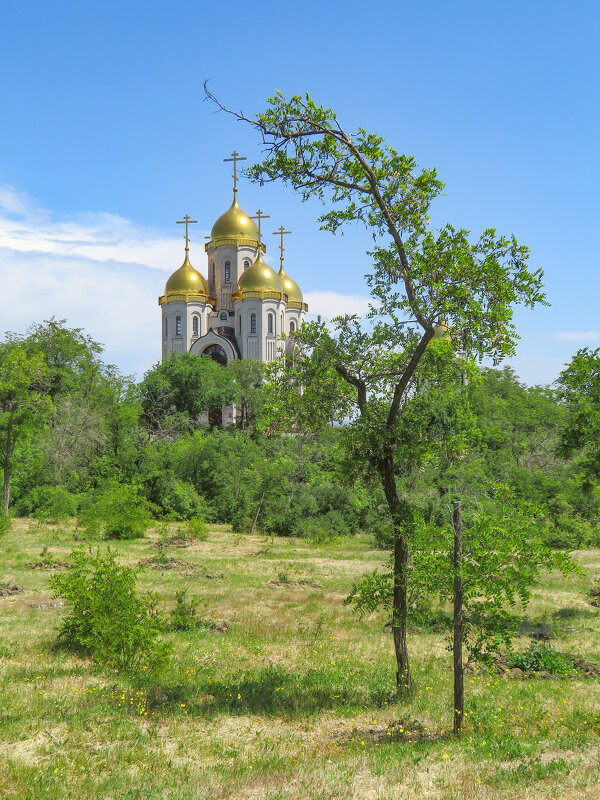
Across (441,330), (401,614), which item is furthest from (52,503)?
(441,330)

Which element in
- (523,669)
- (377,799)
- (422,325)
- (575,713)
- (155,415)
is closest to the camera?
(377,799)

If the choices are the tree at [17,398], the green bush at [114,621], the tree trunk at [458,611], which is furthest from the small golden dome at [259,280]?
the tree trunk at [458,611]

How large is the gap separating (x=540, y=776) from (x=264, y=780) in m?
2.43

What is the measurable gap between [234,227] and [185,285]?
719 centimetres

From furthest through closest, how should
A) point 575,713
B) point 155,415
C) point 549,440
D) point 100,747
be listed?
point 155,415 → point 549,440 → point 575,713 → point 100,747

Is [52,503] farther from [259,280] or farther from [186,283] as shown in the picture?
[186,283]

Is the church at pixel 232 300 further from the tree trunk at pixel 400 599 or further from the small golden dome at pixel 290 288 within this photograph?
the tree trunk at pixel 400 599

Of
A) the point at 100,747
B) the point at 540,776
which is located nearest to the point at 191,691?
the point at 100,747

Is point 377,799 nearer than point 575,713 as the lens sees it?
Yes

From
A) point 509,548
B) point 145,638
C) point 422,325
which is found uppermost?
point 422,325

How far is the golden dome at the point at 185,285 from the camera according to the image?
59.7 m

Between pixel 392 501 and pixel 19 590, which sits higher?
pixel 392 501

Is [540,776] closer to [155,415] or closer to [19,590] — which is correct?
[19,590]

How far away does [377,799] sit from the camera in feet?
18.0
